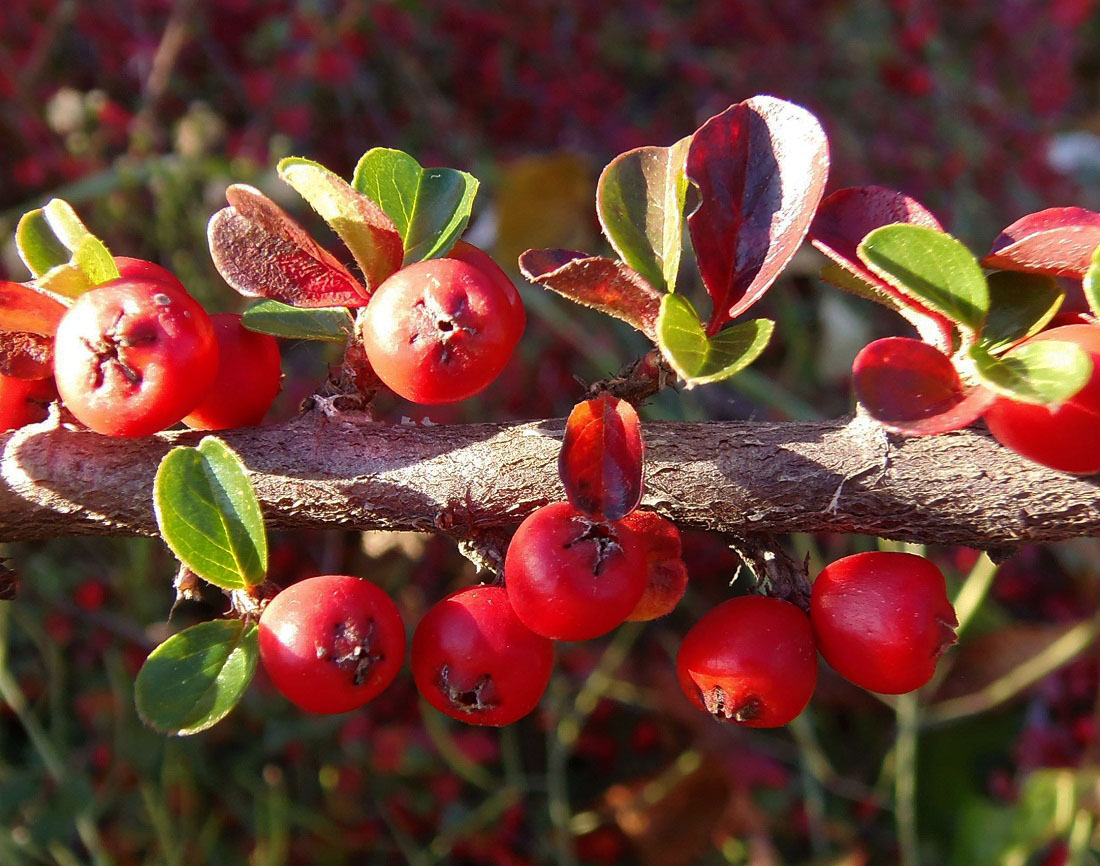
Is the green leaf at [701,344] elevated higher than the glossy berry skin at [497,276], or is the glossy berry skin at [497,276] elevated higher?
the glossy berry skin at [497,276]

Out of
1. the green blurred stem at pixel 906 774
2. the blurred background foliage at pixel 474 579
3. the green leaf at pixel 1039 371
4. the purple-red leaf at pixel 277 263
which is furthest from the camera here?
the blurred background foliage at pixel 474 579

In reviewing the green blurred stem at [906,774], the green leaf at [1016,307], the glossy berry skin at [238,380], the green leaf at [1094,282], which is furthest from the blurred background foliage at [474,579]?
the green leaf at [1094,282]

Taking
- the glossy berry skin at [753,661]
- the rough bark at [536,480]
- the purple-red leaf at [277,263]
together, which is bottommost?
the glossy berry skin at [753,661]

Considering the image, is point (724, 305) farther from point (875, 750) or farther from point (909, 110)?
point (909, 110)

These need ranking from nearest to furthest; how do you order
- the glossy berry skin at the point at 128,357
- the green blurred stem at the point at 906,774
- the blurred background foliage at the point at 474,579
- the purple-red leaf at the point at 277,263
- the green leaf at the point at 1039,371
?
the green leaf at the point at 1039,371
the glossy berry skin at the point at 128,357
the purple-red leaf at the point at 277,263
the green blurred stem at the point at 906,774
the blurred background foliage at the point at 474,579

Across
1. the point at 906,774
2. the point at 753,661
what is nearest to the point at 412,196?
the point at 753,661

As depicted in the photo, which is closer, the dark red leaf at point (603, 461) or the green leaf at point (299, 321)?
the dark red leaf at point (603, 461)

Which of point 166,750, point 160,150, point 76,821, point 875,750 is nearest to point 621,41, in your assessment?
point 160,150

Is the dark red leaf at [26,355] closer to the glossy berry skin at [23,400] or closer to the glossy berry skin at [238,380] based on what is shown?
the glossy berry skin at [23,400]
